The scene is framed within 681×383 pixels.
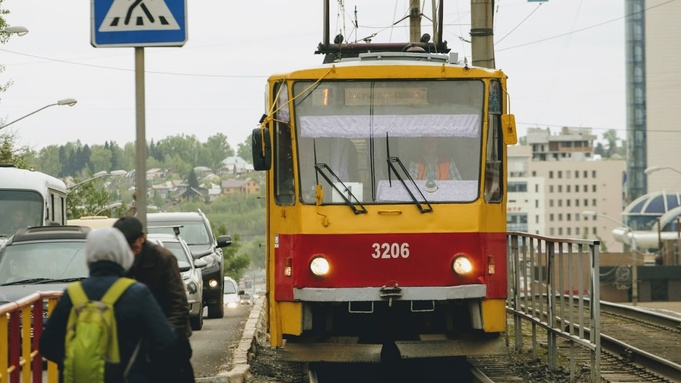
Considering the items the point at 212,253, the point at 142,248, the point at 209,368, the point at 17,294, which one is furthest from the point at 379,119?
the point at 212,253

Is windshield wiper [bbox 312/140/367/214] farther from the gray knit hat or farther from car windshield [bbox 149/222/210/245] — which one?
car windshield [bbox 149/222/210/245]

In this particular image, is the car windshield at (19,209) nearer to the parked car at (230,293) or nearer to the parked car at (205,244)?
the parked car at (205,244)

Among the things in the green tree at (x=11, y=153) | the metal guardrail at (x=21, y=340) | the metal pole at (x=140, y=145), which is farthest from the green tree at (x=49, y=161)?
the metal pole at (x=140, y=145)

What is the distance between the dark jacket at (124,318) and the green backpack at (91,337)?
3 centimetres

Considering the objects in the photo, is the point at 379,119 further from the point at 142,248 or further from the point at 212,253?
the point at 212,253

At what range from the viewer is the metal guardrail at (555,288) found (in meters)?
13.4

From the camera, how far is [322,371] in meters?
17.0

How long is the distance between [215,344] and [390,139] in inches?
230

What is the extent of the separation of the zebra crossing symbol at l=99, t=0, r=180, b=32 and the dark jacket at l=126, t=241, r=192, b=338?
4.38 feet

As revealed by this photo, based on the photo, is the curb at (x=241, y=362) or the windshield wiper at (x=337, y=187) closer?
the curb at (x=241, y=362)

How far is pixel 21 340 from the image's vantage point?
381 inches

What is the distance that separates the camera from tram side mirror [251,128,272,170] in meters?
13.3

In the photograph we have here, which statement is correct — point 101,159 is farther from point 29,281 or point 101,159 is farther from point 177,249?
point 29,281

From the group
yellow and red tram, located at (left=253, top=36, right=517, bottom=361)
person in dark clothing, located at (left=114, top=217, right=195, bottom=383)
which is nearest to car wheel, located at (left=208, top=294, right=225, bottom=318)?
yellow and red tram, located at (left=253, top=36, right=517, bottom=361)
